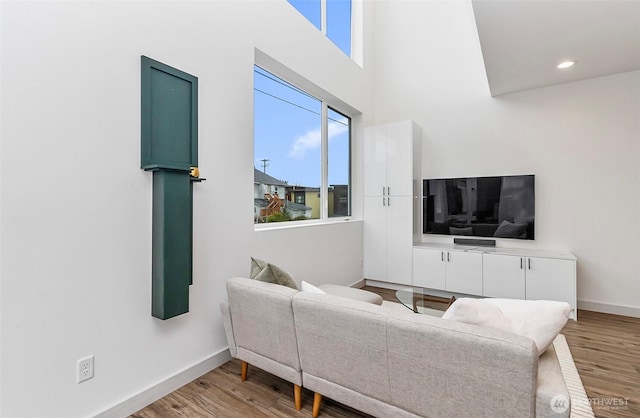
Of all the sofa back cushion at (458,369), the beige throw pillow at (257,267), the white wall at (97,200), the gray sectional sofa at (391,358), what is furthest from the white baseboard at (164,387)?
the sofa back cushion at (458,369)

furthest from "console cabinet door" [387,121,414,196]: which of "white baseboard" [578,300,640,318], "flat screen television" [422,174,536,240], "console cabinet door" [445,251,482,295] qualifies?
"white baseboard" [578,300,640,318]

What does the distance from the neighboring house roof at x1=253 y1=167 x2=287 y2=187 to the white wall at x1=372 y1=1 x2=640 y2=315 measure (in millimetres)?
2295

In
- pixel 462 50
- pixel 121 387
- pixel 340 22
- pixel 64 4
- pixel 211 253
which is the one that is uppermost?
pixel 340 22

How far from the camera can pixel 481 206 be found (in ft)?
13.3

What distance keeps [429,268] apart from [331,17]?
11.4 feet

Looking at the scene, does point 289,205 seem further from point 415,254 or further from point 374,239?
point 415,254

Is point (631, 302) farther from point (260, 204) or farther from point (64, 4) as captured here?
point (64, 4)

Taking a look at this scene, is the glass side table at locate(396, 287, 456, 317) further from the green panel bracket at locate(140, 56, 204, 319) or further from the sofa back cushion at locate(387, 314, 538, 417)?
the green panel bracket at locate(140, 56, 204, 319)

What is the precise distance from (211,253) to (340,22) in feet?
12.1

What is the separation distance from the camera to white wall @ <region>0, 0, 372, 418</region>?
143 cm

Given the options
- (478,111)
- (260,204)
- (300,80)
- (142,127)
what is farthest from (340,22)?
(142,127)

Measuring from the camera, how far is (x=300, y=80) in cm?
342

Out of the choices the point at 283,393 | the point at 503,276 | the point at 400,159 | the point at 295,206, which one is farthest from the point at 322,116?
the point at 283,393

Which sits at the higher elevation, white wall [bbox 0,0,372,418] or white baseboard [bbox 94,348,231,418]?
white wall [bbox 0,0,372,418]
